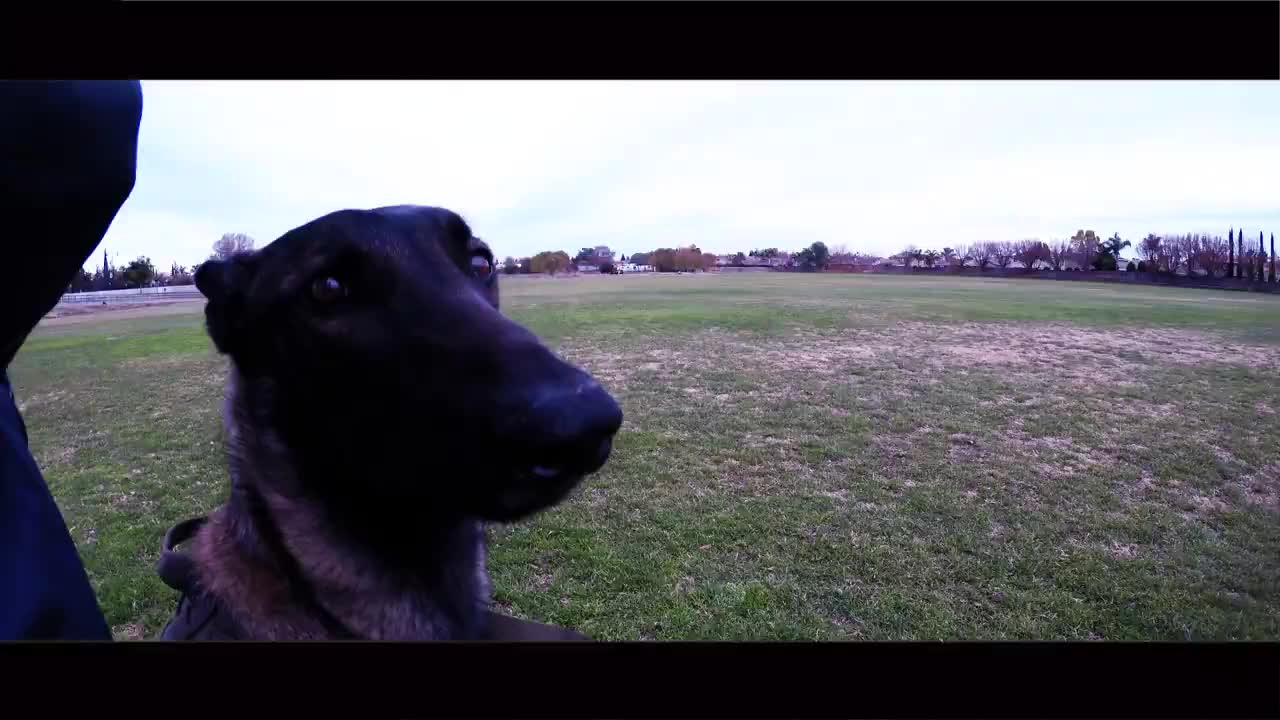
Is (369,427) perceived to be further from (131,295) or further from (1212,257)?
(1212,257)

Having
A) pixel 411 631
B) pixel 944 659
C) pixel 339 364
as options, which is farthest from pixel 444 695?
pixel 944 659

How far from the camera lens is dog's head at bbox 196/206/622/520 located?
1130 millimetres

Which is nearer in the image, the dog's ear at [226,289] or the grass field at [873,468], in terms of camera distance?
the dog's ear at [226,289]

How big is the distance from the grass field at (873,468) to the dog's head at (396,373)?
0.62 m

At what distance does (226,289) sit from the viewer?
1.33 metres

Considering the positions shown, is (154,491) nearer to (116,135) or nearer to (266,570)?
(266,570)

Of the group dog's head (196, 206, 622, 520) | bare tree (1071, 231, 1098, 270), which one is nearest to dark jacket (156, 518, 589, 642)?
dog's head (196, 206, 622, 520)

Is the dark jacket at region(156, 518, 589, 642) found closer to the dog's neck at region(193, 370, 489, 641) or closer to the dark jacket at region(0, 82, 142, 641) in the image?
the dog's neck at region(193, 370, 489, 641)

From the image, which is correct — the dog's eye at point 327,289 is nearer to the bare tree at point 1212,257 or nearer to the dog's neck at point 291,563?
the dog's neck at point 291,563

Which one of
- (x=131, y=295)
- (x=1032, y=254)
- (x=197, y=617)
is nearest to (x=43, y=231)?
(x=131, y=295)

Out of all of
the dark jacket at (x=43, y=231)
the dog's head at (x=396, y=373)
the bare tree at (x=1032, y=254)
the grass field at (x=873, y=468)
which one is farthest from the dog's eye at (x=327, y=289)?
the bare tree at (x=1032, y=254)

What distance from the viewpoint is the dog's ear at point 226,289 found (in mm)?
1323

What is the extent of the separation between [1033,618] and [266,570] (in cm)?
240

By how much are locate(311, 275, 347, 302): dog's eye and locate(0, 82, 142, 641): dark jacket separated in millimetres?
413
